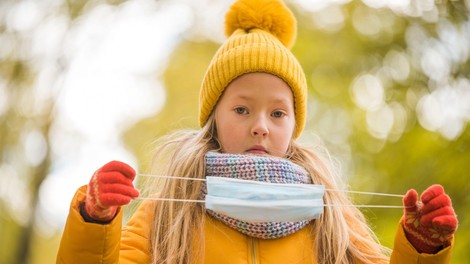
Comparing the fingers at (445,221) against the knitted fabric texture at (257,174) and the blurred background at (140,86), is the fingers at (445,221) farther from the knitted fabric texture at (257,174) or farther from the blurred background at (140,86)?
the blurred background at (140,86)

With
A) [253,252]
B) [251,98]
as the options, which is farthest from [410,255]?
[251,98]

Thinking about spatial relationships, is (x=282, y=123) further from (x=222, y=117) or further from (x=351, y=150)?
(x=351, y=150)

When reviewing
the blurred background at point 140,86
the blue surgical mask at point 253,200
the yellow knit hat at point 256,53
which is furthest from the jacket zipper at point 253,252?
the blurred background at point 140,86

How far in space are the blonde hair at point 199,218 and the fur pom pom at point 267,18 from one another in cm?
53

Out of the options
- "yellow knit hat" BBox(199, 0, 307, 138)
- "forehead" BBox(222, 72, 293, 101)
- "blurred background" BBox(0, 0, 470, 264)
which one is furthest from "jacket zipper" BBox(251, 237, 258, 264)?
"blurred background" BBox(0, 0, 470, 264)

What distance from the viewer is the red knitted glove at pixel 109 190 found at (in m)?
1.79

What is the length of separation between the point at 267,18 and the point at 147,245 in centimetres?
120

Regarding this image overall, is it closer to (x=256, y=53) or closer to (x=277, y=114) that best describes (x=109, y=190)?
(x=277, y=114)

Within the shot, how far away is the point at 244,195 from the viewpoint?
2.07 m

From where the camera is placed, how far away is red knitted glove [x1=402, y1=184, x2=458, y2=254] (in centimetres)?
189

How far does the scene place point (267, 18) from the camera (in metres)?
2.85

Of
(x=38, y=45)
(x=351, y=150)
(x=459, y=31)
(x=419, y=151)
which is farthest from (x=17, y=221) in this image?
(x=459, y=31)

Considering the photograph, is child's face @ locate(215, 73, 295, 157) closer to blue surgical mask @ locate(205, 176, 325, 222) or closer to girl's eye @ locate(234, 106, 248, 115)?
girl's eye @ locate(234, 106, 248, 115)

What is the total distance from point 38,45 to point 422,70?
5.57 metres
